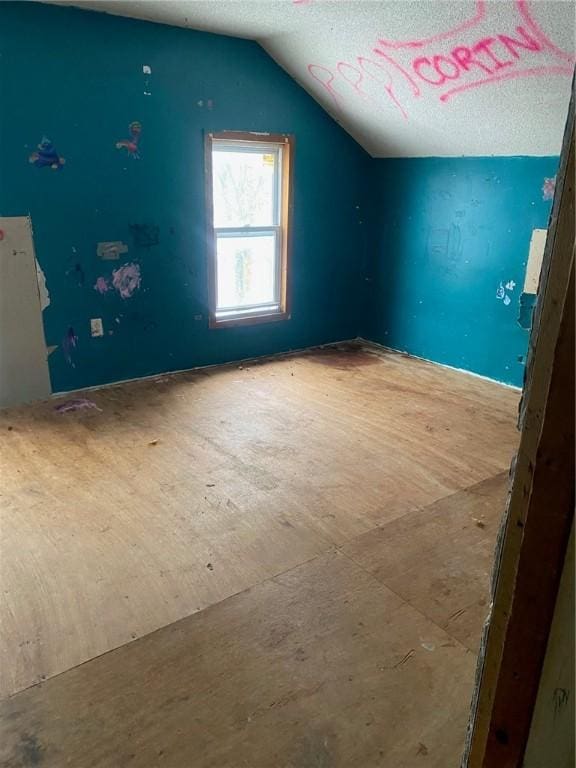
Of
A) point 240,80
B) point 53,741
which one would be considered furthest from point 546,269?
point 240,80

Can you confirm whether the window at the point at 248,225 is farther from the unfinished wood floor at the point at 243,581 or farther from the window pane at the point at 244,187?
the unfinished wood floor at the point at 243,581

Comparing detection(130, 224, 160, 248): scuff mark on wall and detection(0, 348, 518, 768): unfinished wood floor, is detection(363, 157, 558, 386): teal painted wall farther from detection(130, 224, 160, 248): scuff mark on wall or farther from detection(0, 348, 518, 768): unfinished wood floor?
detection(130, 224, 160, 248): scuff mark on wall

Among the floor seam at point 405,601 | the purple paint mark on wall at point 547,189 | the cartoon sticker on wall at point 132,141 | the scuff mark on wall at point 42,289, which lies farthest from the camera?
the purple paint mark on wall at point 547,189

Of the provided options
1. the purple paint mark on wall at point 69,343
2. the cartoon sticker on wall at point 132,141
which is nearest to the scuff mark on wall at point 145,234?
the cartoon sticker on wall at point 132,141

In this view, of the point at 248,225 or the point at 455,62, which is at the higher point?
the point at 455,62

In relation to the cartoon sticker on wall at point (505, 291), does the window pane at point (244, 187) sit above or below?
above

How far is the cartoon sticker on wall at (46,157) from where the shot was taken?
3385 millimetres

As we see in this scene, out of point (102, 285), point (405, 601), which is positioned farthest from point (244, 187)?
point (405, 601)

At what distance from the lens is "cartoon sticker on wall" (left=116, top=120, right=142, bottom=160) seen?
145 inches

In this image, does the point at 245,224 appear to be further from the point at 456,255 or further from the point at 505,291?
the point at 505,291

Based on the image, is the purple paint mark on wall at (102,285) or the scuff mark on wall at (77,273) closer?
the scuff mark on wall at (77,273)

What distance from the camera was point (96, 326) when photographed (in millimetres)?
3873

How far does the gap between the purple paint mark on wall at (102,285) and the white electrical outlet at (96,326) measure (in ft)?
0.63

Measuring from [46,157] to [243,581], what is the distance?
2.73 meters
